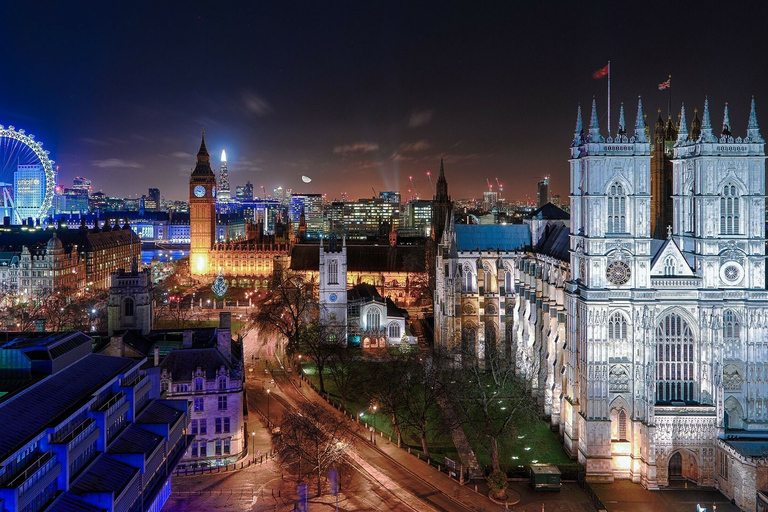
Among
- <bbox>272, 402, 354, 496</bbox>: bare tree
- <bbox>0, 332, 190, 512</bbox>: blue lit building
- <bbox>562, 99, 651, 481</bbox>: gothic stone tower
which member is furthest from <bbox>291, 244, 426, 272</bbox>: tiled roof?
<bbox>0, 332, 190, 512</bbox>: blue lit building

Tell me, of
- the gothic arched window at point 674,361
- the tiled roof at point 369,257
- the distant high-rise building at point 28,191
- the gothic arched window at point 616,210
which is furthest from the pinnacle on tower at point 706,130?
the distant high-rise building at point 28,191

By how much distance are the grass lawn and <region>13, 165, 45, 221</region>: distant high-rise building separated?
133 meters

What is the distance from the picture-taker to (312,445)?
43.2m

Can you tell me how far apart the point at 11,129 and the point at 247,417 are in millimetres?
118014

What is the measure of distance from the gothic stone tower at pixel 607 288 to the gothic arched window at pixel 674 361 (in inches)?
74.4

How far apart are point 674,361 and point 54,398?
39.7 meters

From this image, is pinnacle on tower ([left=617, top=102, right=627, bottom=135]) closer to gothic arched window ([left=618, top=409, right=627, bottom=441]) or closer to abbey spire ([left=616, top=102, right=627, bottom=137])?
abbey spire ([left=616, top=102, right=627, bottom=137])

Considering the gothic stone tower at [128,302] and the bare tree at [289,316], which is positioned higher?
the gothic stone tower at [128,302]

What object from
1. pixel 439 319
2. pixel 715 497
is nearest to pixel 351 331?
pixel 439 319

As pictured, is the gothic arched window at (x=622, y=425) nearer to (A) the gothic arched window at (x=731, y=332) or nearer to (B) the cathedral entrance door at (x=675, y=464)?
(B) the cathedral entrance door at (x=675, y=464)

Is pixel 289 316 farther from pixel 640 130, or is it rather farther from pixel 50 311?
pixel 640 130

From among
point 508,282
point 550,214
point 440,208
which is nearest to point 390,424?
point 508,282

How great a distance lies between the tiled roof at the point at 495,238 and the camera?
7444 centimetres

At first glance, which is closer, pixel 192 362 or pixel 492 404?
pixel 192 362
